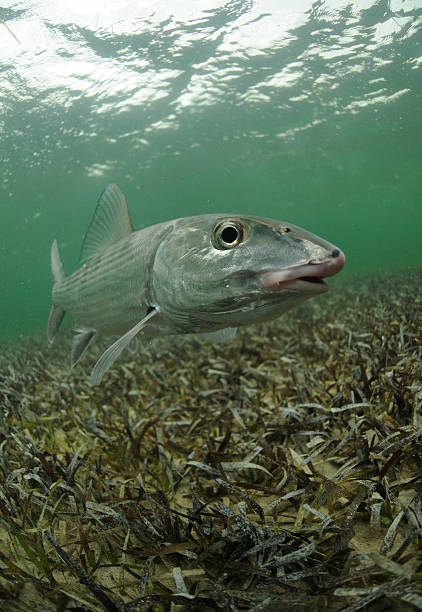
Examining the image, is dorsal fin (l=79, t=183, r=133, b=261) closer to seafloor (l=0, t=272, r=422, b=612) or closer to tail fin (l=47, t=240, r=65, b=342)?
tail fin (l=47, t=240, r=65, b=342)

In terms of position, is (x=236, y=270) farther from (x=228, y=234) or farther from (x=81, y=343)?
(x=81, y=343)

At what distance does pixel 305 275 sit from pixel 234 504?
49.1 inches

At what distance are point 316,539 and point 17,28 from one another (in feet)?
53.1

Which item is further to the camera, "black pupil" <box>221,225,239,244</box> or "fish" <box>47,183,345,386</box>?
"black pupil" <box>221,225,239,244</box>

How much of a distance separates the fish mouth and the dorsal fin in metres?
1.81

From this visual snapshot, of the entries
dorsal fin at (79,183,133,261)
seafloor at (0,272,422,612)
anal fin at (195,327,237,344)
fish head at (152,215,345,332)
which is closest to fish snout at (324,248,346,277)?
fish head at (152,215,345,332)

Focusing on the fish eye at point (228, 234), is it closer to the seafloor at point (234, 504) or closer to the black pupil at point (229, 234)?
the black pupil at point (229, 234)

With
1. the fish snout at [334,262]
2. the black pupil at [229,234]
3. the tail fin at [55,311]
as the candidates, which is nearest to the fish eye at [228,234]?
the black pupil at [229,234]

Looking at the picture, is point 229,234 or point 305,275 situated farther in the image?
point 229,234

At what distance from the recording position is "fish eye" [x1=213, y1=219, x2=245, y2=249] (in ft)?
6.00

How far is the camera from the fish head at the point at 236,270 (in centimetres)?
165

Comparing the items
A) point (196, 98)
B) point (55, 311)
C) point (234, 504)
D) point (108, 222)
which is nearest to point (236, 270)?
point (234, 504)

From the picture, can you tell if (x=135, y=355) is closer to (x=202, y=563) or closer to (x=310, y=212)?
(x=202, y=563)

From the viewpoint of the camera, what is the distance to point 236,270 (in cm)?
180
